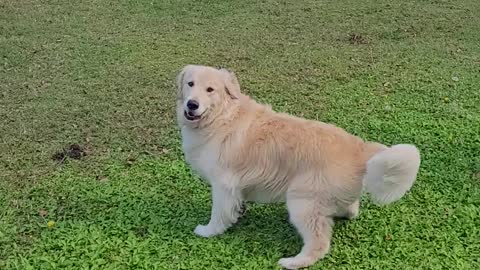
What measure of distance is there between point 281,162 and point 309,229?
1.15 ft

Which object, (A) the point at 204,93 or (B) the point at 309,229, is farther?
(A) the point at 204,93

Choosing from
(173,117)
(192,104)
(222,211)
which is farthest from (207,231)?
(173,117)

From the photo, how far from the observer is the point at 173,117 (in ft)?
15.4

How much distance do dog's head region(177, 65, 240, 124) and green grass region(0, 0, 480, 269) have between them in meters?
0.66

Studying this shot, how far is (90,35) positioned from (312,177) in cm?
419

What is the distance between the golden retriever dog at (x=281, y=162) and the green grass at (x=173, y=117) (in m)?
0.22

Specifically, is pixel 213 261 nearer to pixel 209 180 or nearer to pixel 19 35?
pixel 209 180

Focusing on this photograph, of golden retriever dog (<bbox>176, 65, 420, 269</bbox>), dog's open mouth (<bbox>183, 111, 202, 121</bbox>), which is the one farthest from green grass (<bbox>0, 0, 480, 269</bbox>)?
dog's open mouth (<bbox>183, 111, 202, 121</bbox>)

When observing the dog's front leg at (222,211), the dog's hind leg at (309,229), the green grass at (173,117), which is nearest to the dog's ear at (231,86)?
the dog's front leg at (222,211)

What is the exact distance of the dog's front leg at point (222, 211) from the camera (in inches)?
126

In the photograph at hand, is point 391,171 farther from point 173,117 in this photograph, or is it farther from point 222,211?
point 173,117

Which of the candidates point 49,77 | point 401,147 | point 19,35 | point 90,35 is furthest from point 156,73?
point 401,147

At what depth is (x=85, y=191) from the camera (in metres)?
3.72

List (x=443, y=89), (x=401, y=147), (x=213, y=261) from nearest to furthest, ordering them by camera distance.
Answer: (x=401, y=147) < (x=213, y=261) < (x=443, y=89)
